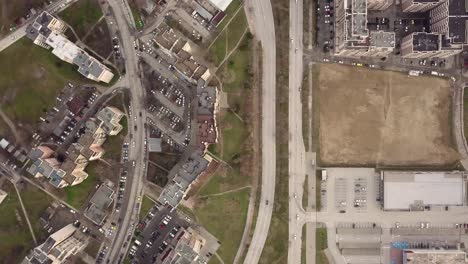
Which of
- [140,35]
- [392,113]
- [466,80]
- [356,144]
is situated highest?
[140,35]

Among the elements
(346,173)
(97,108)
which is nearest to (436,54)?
(346,173)

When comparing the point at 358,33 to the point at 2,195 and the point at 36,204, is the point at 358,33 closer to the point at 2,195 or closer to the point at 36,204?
the point at 36,204

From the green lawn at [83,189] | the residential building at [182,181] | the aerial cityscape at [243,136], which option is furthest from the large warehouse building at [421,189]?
the green lawn at [83,189]

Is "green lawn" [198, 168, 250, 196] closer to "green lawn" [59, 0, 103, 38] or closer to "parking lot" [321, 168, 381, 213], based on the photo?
"parking lot" [321, 168, 381, 213]

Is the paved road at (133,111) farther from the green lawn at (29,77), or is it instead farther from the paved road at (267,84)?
the paved road at (267,84)

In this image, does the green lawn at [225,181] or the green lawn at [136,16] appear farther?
the green lawn at [136,16]

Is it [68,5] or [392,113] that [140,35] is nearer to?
[68,5]

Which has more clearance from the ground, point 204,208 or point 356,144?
point 356,144

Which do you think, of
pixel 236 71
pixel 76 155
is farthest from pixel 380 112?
pixel 76 155
